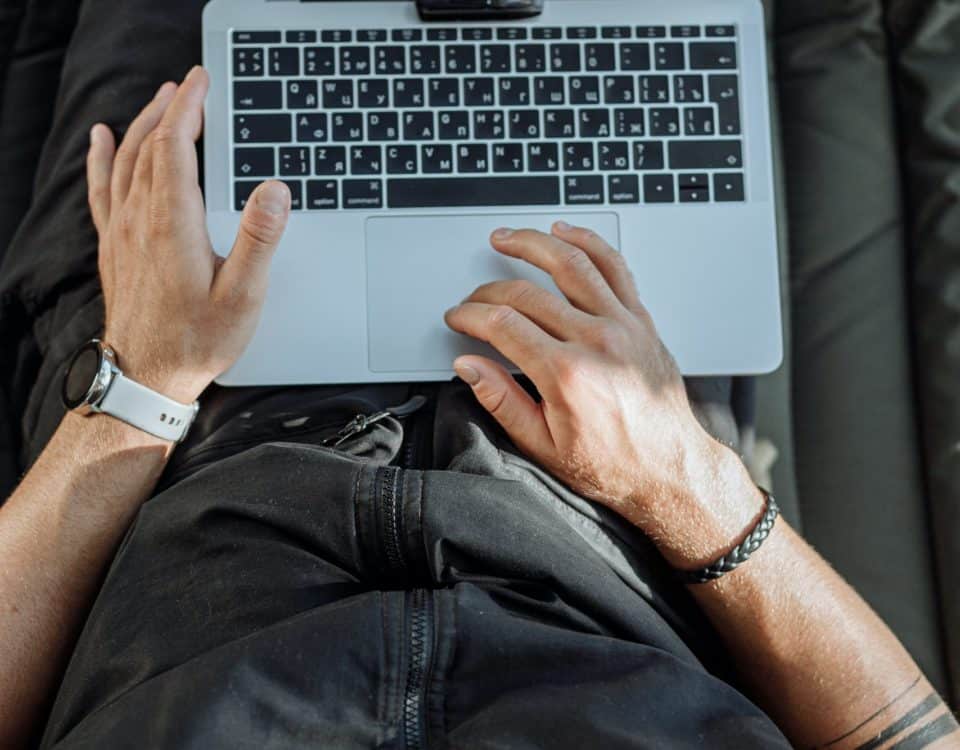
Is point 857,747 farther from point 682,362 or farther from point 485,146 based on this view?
point 485,146

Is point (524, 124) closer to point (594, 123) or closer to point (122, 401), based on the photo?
point (594, 123)

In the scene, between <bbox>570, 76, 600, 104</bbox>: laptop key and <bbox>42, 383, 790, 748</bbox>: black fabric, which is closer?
<bbox>42, 383, 790, 748</bbox>: black fabric

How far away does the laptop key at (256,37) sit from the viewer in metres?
0.93

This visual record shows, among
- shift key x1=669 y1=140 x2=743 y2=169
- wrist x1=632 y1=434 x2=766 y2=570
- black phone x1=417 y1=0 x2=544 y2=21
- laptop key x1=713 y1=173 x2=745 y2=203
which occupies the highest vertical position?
black phone x1=417 y1=0 x2=544 y2=21

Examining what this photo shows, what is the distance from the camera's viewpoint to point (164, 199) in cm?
90

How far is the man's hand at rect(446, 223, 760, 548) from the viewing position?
857 mm

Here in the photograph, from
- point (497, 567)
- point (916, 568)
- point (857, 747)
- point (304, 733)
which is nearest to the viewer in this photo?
point (304, 733)

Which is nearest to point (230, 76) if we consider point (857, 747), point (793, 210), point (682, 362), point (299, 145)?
point (299, 145)

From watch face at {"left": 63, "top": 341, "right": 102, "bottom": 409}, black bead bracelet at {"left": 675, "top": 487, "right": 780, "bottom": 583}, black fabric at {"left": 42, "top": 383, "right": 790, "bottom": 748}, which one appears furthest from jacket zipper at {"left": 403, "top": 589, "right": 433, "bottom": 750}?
watch face at {"left": 63, "top": 341, "right": 102, "bottom": 409}

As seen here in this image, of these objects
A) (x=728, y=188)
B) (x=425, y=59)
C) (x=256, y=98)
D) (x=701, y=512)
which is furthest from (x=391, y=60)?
(x=701, y=512)

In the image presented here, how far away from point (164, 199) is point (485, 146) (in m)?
0.31

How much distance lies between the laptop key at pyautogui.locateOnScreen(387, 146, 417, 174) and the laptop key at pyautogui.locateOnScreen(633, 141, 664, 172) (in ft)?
0.70

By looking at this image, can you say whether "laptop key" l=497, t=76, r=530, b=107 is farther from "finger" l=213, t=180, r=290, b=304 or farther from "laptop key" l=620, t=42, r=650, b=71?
"finger" l=213, t=180, r=290, b=304

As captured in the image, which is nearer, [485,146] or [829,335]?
[485,146]
